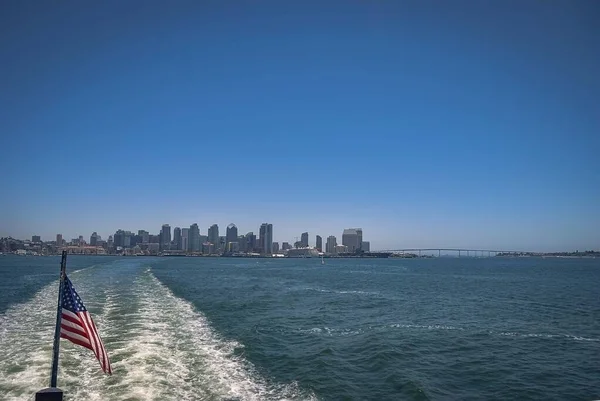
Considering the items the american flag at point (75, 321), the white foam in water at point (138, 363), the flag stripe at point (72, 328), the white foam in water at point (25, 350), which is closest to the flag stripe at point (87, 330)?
the american flag at point (75, 321)

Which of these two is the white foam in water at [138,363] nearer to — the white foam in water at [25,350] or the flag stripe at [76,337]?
the white foam in water at [25,350]

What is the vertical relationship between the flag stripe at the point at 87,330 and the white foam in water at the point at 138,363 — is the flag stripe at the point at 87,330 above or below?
above

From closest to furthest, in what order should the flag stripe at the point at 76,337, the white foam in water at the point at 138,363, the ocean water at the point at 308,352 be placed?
the flag stripe at the point at 76,337
the white foam in water at the point at 138,363
the ocean water at the point at 308,352

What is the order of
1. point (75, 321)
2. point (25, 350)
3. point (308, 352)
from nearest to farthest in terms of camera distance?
1. point (75, 321)
2. point (25, 350)
3. point (308, 352)

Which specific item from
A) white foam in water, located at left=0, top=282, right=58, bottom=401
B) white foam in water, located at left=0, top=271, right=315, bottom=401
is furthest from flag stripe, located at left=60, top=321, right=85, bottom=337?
white foam in water, located at left=0, top=282, right=58, bottom=401

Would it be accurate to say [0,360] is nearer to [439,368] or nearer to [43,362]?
[43,362]

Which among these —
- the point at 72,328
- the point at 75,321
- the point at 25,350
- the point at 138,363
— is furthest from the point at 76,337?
the point at 25,350

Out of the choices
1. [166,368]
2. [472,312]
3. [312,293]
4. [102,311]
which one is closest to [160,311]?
[102,311]

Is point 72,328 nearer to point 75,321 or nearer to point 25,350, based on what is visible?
point 75,321

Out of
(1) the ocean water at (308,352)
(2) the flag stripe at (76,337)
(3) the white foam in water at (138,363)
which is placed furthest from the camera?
(1) the ocean water at (308,352)
